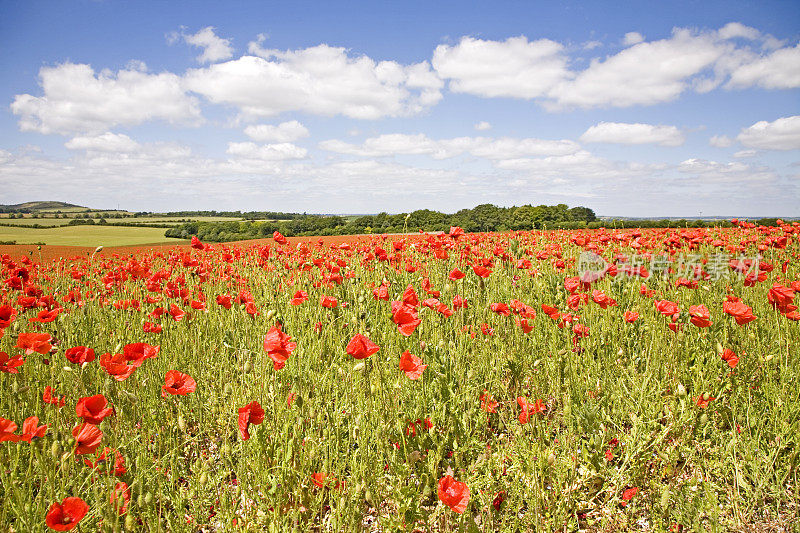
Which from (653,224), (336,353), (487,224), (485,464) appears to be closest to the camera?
(485,464)

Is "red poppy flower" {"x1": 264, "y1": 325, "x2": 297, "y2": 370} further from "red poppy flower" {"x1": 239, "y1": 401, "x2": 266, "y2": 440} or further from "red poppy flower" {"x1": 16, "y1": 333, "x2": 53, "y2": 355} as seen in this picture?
"red poppy flower" {"x1": 16, "y1": 333, "x2": 53, "y2": 355}

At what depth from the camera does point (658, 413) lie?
244cm

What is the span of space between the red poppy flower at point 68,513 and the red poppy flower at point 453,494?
113cm

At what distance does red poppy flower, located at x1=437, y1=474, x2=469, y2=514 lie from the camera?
1.47m

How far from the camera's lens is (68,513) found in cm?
131

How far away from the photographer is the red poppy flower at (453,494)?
Result: 147cm

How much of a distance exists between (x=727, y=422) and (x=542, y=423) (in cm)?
110

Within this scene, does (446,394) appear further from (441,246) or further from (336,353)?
(441,246)

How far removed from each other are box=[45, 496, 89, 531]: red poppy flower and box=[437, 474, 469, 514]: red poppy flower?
3.70ft

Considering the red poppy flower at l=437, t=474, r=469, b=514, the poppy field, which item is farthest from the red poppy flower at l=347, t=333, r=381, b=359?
the red poppy flower at l=437, t=474, r=469, b=514

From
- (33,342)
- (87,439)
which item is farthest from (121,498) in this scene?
(33,342)

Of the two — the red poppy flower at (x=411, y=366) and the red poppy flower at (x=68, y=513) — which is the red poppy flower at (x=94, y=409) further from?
the red poppy flower at (x=411, y=366)

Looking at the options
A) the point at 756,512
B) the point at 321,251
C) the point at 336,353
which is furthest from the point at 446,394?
the point at 321,251

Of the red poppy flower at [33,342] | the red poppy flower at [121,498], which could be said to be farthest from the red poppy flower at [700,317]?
the red poppy flower at [33,342]
